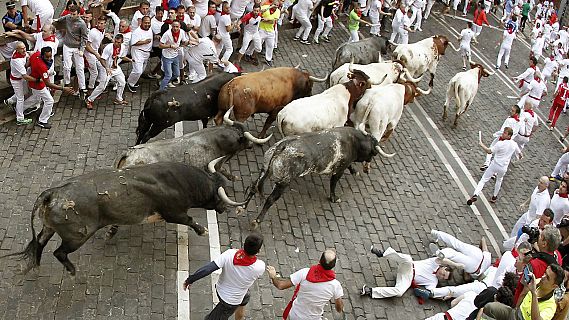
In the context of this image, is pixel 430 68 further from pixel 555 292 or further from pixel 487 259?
pixel 555 292

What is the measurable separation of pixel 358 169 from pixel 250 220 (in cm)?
338

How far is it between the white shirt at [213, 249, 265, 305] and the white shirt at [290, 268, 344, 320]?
469 mm

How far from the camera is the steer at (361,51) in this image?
1537cm

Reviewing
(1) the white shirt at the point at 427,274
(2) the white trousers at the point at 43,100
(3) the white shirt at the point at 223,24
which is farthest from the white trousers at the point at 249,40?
(1) the white shirt at the point at 427,274

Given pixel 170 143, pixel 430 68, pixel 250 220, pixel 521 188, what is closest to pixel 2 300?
pixel 170 143

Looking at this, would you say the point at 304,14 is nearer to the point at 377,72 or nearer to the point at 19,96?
the point at 377,72

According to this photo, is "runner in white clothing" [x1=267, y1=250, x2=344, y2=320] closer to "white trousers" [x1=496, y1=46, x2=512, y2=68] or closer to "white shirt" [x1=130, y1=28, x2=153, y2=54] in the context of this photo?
"white shirt" [x1=130, y1=28, x2=153, y2=54]

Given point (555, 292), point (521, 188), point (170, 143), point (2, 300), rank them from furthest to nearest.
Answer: point (521, 188)
point (170, 143)
point (2, 300)
point (555, 292)

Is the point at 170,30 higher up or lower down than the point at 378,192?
higher up

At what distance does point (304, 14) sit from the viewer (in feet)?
59.5

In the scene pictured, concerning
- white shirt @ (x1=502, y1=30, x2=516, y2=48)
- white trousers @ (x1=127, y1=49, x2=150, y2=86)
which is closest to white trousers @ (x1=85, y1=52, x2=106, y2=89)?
white trousers @ (x1=127, y1=49, x2=150, y2=86)

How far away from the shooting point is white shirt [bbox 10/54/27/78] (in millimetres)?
10977

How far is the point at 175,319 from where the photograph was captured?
8156 millimetres

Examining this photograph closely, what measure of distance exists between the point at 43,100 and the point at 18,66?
830 mm
